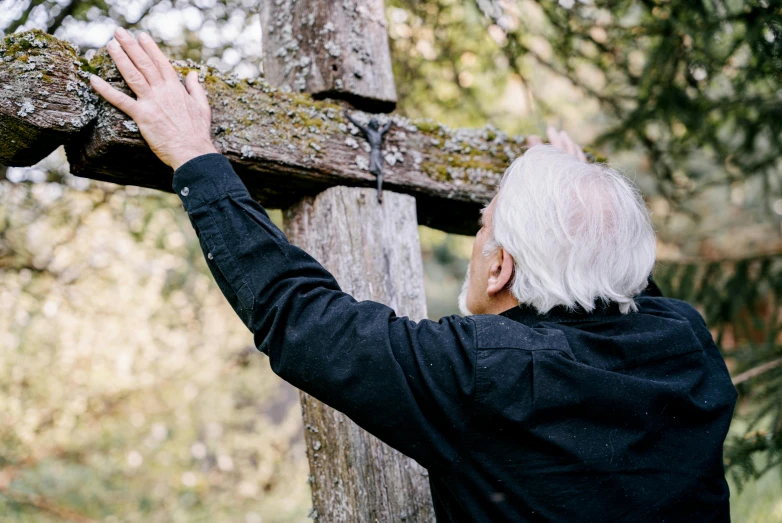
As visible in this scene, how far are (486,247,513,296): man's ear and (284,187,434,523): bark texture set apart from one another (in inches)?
17.6

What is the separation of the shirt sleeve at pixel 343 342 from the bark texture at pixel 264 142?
325 millimetres

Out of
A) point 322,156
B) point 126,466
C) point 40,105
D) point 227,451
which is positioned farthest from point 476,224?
point 227,451

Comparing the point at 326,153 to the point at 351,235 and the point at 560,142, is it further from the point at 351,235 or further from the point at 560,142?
the point at 560,142

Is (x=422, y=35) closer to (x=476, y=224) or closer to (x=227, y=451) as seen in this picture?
(x=476, y=224)

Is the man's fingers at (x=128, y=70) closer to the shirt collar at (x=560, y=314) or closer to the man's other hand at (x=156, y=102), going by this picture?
the man's other hand at (x=156, y=102)

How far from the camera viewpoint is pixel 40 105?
4.90ft

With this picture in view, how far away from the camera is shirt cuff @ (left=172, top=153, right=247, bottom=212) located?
1532 millimetres

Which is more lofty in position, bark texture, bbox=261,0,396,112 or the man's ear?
bark texture, bbox=261,0,396,112

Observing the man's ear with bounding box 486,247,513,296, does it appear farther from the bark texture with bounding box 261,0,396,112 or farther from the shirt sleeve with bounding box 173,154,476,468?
the bark texture with bounding box 261,0,396,112

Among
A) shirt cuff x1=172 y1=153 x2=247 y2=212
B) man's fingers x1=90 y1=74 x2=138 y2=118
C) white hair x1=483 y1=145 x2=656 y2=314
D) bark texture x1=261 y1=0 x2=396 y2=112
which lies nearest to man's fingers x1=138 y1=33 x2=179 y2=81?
man's fingers x1=90 y1=74 x2=138 y2=118

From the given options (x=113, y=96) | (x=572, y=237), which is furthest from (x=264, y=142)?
(x=572, y=237)

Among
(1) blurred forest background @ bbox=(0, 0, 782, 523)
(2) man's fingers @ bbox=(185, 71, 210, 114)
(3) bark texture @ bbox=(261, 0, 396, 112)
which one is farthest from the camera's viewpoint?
(1) blurred forest background @ bbox=(0, 0, 782, 523)

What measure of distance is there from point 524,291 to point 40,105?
134cm

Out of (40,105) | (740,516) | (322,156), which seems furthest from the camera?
(740,516)
